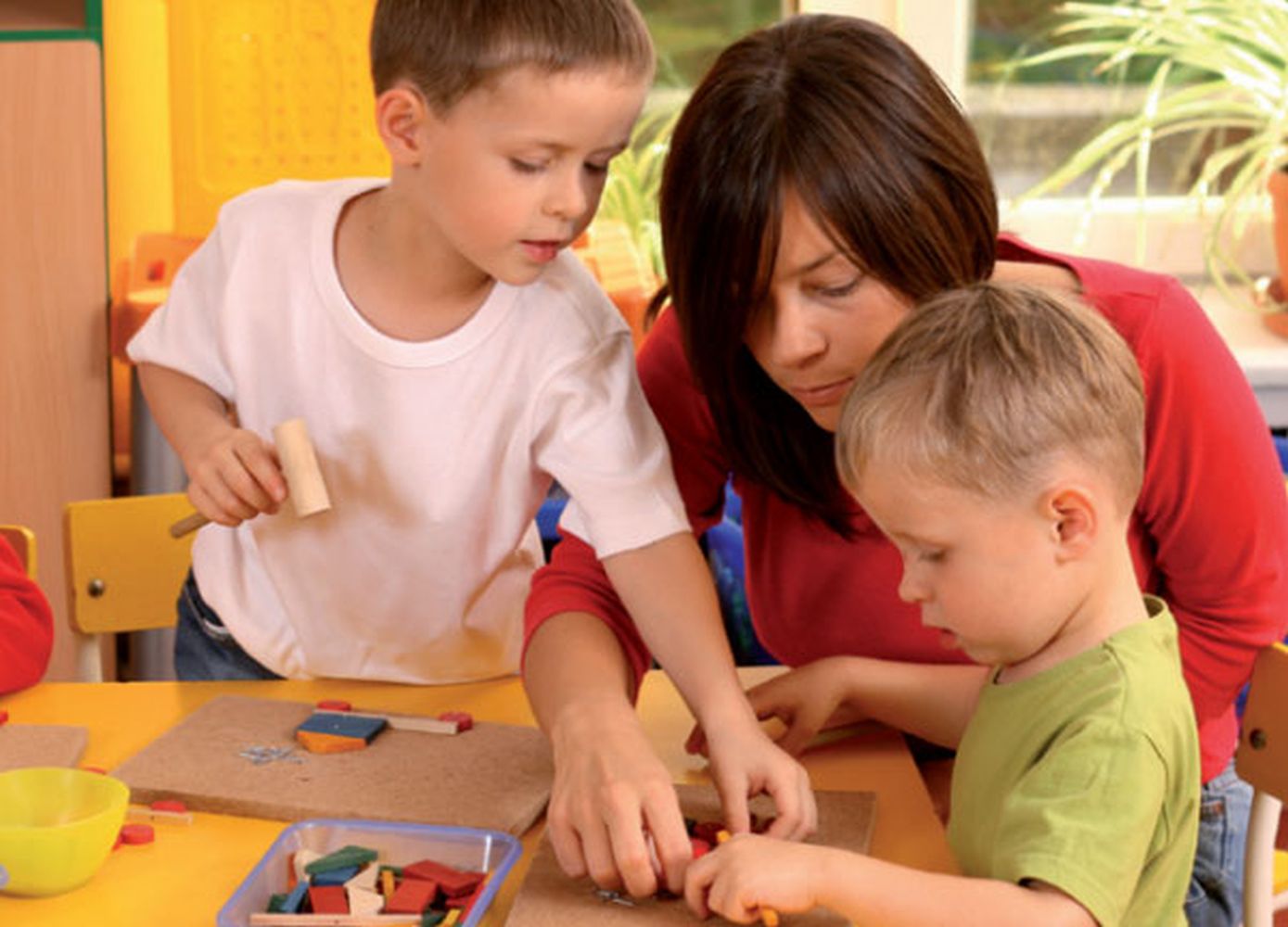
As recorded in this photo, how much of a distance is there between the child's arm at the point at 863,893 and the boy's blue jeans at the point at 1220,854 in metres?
0.47

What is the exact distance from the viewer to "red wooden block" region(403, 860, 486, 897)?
1.05 metres

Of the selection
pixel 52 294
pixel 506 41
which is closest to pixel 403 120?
pixel 506 41

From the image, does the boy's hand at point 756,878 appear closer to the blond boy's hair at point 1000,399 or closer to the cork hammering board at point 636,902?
the cork hammering board at point 636,902

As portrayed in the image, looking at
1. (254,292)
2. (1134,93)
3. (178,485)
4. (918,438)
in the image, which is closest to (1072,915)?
(918,438)

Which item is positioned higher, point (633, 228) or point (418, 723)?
point (633, 228)

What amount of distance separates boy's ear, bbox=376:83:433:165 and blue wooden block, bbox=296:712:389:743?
420 mm

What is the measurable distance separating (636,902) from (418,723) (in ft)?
0.98

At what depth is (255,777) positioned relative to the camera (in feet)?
3.88

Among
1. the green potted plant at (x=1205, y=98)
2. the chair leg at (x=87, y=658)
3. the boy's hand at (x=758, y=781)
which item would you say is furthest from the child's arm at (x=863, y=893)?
the green potted plant at (x=1205, y=98)

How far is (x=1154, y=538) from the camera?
134cm

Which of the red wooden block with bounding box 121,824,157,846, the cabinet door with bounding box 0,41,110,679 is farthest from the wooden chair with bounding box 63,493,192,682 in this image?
the cabinet door with bounding box 0,41,110,679

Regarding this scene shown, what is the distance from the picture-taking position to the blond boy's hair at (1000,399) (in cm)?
100

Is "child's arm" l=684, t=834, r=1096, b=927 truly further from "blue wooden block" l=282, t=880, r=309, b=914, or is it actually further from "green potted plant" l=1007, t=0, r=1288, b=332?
"green potted plant" l=1007, t=0, r=1288, b=332

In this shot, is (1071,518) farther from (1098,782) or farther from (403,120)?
(403,120)
